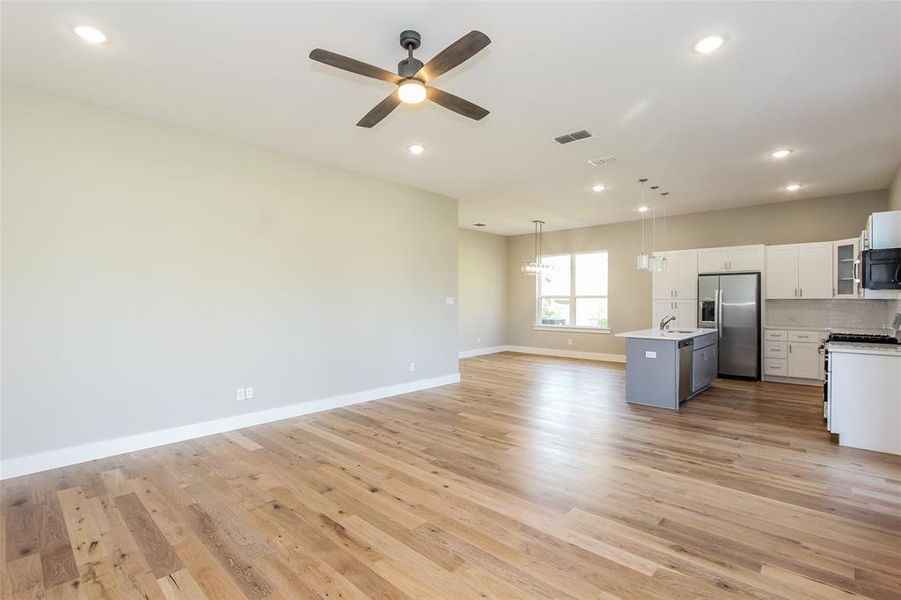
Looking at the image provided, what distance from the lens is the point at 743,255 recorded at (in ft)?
22.6

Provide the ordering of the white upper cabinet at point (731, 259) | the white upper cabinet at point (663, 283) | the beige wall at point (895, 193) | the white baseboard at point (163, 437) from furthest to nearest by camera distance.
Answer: the white upper cabinet at point (663, 283)
the white upper cabinet at point (731, 259)
the beige wall at point (895, 193)
the white baseboard at point (163, 437)

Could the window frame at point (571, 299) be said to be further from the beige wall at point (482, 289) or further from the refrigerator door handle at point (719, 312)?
the refrigerator door handle at point (719, 312)

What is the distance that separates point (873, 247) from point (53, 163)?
7490 millimetres

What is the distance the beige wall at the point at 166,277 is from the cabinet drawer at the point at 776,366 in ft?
19.6

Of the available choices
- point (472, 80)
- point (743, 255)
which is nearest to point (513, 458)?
point (472, 80)

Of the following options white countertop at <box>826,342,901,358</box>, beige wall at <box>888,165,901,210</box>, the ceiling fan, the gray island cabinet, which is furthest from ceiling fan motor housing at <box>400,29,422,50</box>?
beige wall at <box>888,165,901,210</box>

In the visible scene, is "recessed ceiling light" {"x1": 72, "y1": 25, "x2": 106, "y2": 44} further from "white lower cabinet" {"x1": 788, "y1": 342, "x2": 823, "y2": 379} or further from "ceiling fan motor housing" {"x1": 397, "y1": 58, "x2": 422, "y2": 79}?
"white lower cabinet" {"x1": 788, "y1": 342, "x2": 823, "y2": 379}

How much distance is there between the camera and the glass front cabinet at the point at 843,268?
19.8ft

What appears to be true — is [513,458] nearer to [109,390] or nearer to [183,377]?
[183,377]

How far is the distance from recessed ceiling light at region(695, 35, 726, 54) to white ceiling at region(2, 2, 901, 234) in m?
0.06

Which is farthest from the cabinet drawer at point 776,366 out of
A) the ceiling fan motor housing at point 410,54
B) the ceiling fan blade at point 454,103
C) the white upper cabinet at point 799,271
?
the ceiling fan motor housing at point 410,54

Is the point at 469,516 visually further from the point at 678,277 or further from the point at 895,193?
the point at 895,193

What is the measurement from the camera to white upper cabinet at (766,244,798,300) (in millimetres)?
6566

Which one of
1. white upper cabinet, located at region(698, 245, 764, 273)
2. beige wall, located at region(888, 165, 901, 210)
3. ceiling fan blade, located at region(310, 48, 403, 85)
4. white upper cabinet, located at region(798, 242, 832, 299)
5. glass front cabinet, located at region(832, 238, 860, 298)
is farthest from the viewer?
white upper cabinet, located at region(698, 245, 764, 273)
